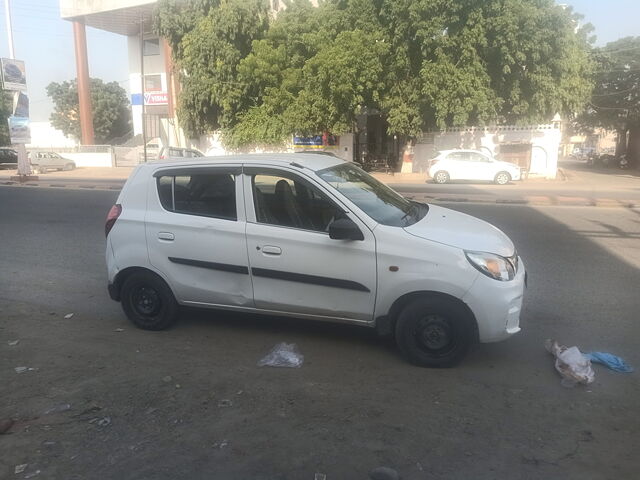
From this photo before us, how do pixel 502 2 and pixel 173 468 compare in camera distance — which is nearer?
pixel 173 468

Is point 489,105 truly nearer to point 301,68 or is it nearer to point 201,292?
point 301,68

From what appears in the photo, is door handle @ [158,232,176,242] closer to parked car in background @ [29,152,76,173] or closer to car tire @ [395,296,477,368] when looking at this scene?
car tire @ [395,296,477,368]

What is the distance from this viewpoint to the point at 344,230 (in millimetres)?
4109

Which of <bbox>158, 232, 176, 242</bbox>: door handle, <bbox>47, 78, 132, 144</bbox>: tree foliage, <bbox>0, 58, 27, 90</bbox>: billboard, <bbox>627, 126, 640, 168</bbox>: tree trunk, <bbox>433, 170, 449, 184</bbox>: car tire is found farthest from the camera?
<bbox>47, 78, 132, 144</bbox>: tree foliage

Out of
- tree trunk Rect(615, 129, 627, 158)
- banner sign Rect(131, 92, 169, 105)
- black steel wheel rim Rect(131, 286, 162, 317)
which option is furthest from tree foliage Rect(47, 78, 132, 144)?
black steel wheel rim Rect(131, 286, 162, 317)

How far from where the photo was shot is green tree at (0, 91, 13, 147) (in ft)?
146

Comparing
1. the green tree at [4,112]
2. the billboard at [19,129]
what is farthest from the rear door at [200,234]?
the green tree at [4,112]

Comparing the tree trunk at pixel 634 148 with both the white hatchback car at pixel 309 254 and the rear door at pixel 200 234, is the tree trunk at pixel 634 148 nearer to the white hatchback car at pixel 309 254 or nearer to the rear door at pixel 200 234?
the white hatchback car at pixel 309 254

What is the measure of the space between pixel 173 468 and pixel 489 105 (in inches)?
921

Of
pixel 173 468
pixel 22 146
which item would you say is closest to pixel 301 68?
pixel 22 146

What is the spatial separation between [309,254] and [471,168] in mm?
19853

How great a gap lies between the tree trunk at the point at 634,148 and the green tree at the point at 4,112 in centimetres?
4857

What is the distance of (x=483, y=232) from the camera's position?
14.5ft

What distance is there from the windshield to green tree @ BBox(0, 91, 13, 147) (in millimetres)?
46290
